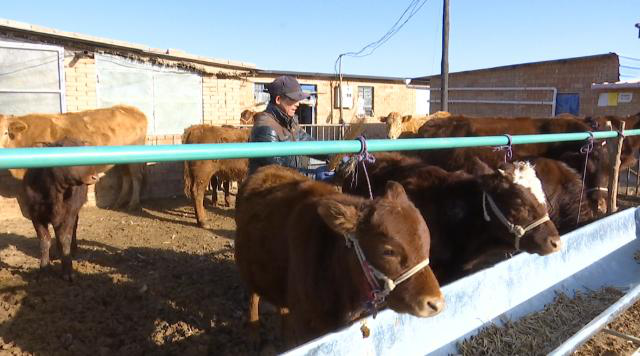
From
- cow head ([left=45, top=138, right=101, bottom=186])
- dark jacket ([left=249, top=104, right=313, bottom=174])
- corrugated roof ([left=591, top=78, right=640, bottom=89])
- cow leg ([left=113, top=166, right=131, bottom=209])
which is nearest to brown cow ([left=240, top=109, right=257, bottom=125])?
cow leg ([left=113, top=166, right=131, bottom=209])

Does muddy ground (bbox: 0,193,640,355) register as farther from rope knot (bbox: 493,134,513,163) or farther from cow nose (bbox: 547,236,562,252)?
rope knot (bbox: 493,134,513,163)

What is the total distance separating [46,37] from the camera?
8406mm

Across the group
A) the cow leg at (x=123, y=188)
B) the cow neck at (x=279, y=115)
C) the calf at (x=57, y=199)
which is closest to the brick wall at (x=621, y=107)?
the cow neck at (x=279, y=115)

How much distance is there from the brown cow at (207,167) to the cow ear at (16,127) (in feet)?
8.32

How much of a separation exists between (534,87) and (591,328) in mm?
17658

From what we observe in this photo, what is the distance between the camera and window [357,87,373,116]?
2186cm

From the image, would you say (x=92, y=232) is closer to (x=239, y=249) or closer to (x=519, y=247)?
(x=239, y=249)

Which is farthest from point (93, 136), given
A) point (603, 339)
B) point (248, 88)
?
point (248, 88)

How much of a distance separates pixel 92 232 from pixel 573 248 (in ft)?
21.7

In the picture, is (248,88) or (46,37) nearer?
(46,37)

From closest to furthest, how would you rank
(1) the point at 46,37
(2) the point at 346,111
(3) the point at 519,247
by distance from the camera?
(3) the point at 519,247 < (1) the point at 46,37 < (2) the point at 346,111

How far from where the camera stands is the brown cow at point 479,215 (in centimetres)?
339

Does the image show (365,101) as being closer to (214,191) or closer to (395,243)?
(214,191)

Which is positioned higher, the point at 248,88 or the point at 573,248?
the point at 248,88
